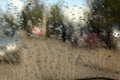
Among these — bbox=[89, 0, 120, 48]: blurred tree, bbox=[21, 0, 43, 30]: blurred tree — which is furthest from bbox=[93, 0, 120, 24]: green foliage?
bbox=[21, 0, 43, 30]: blurred tree

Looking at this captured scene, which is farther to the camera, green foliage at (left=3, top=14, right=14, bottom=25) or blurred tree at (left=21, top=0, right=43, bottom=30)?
blurred tree at (left=21, top=0, right=43, bottom=30)

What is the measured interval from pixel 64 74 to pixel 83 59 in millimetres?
360

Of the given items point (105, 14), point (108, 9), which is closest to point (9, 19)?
point (105, 14)

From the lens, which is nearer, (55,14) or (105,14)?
(55,14)

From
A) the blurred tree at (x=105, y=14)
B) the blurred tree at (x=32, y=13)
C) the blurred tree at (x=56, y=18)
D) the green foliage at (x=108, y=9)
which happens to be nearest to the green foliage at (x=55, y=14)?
the blurred tree at (x=56, y=18)

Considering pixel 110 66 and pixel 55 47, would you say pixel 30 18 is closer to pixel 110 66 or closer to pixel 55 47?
pixel 55 47

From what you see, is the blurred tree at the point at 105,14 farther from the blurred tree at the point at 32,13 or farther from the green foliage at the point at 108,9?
the blurred tree at the point at 32,13

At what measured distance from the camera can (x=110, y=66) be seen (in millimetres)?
3627

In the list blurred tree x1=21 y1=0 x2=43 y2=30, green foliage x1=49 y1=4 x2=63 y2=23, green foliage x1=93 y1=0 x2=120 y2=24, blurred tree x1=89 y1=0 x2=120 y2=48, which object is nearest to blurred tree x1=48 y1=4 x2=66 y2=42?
green foliage x1=49 y1=4 x2=63 y2=23

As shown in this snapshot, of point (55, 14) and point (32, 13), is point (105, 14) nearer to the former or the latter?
point (55, 14)

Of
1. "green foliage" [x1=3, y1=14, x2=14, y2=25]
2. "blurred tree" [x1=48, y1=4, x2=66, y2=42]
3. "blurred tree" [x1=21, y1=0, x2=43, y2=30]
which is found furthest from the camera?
"blurred tree" [x1=48, y1=4, x2=66, y2=42]

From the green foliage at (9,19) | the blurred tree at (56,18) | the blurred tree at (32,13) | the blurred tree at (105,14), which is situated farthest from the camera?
the blurred tree at (105,14)

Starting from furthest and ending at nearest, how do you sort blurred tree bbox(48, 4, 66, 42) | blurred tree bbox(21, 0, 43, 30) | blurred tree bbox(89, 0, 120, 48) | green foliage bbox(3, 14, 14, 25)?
blurred tree bbox(89, 0, 120, 48) < blurred tree bbox(48, 4, 66, 42) < blurred tree bbox(21, 0, 43, 30) < green foliage bbox(3, 14, 14, 25)

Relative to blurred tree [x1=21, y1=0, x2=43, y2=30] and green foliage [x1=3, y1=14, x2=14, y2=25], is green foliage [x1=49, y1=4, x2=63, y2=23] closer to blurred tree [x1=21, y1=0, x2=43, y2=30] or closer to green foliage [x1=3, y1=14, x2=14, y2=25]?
blurred tree [x1=21, y1=0, x2=43, y2=30]
